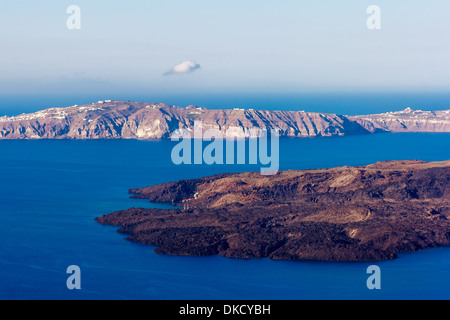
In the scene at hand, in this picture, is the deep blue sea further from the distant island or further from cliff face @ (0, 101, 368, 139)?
the distant island

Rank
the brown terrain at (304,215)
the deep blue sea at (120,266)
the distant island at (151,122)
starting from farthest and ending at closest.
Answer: the distant island at (151,122)
the brown terrain at (304,215)
the deep blue sea at (120,266)

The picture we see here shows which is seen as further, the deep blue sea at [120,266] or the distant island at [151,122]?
the distant island at [151,122]

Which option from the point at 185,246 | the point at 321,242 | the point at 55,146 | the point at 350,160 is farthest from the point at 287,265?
the point at 55,146

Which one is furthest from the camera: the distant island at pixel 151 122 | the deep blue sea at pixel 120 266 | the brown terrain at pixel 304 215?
Result: the distant island at pixel 151 122

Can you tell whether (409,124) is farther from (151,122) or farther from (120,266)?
(120,266)

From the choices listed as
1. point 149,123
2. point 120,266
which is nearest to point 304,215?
point 120,266

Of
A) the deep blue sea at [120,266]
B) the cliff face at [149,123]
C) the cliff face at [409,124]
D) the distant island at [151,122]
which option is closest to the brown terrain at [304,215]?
the deep blue sea at [120,266]

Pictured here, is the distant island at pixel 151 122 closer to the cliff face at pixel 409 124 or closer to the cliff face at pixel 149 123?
the cliff face at pixel 149 123
